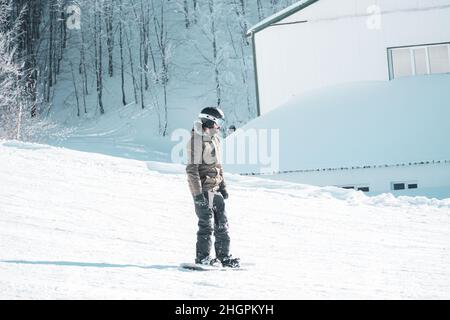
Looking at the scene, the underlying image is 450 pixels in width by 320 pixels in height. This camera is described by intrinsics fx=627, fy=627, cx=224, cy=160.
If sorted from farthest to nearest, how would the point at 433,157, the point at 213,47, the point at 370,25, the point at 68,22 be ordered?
1. the point at 68,22
2. the point at 213,47
3. the point at 370,25
4. the point at 433,157

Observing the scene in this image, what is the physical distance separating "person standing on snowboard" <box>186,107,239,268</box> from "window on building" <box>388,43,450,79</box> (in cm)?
1346

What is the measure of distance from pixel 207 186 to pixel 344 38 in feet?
44.6

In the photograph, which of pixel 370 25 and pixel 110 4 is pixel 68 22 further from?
pixel 370 25

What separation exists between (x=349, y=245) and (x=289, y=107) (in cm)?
1081

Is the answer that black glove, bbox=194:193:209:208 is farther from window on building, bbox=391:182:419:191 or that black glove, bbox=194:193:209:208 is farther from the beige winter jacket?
window on building, bbox=391:182:419:191

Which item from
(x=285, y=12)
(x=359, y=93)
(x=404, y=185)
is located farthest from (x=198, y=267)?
(x=285, y=12)

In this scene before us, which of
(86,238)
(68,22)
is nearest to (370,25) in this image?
(86,238)

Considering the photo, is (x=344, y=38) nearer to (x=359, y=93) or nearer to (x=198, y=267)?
(x=359, y=93)

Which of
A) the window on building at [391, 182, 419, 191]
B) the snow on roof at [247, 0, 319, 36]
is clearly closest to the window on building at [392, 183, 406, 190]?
the window on building at [391, 182, 419, 191]

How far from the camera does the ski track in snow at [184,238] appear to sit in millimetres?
5652

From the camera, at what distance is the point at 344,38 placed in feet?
63.1

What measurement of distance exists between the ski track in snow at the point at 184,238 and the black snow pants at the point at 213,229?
34 cm

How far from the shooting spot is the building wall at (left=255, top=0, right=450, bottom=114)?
62.1 ft
